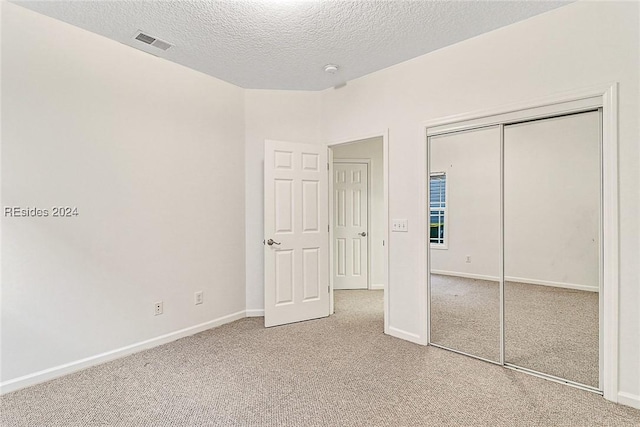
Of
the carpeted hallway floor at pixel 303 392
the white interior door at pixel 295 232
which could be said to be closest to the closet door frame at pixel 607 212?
the carpeted hallway floor at pixel 303 392

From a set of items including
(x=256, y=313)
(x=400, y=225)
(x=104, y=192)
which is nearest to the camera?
(x=104, y=192)

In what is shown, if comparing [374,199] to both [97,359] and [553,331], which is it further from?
[97,359]

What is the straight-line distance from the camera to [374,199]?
211 inches

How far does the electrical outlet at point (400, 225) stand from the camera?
319 cm

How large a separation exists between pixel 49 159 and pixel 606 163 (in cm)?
389

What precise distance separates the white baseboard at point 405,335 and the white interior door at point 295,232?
87 centimetres

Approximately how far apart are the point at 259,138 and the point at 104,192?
1.75 metres

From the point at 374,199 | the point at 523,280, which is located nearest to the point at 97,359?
the point at 523,280

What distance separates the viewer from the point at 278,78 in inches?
142

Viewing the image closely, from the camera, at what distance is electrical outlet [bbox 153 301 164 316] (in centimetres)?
311

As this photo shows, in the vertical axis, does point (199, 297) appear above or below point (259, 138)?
below

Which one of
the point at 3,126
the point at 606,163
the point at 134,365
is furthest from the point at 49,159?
the point at 606,163

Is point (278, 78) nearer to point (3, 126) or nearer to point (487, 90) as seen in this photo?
point (487, 90)

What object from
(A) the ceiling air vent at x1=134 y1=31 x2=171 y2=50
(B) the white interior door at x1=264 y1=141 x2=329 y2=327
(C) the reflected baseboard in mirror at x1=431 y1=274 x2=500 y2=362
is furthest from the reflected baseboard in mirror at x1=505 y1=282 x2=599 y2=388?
(A) the ceiling air vent at x1=134 y1=31 x2=171 y2=50
